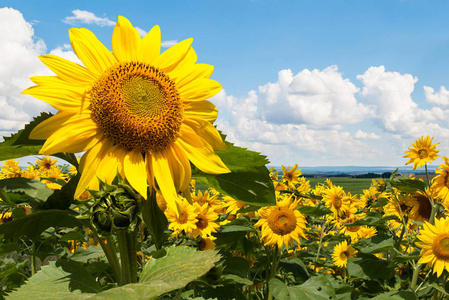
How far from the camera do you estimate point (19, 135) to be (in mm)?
1170

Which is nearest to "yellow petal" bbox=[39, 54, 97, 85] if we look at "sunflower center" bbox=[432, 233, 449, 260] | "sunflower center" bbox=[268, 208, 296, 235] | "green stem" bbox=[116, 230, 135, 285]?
"green stem" bbox=[116, 230, 135, 285]

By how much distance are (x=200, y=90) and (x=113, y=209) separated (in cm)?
50

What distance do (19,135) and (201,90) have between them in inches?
23.0

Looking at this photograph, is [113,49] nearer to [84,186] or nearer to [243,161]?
[84,186]

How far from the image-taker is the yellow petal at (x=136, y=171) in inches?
42.5

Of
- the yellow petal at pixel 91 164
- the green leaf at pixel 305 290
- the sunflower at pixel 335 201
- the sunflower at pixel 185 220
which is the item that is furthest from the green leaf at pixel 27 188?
the sunflower at pixel 335 201

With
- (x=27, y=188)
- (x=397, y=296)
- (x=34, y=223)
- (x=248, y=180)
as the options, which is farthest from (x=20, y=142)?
(x=397, y=296)

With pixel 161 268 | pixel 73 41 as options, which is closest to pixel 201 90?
pixel 73 41

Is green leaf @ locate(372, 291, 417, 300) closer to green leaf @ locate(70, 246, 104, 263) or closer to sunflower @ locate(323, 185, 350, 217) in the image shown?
green leaf @ locate(70, 246, 104, 263)

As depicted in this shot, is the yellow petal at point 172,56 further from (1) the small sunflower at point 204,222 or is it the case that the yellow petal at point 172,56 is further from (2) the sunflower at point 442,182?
(2) the sunflower at point 442,182

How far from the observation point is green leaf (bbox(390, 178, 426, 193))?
3570 millimetres

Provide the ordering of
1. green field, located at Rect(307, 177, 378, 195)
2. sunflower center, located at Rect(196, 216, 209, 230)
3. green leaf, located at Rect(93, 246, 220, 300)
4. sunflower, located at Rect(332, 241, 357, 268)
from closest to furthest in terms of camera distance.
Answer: green leaf, located at Rect(93, 246, 220, 300), sunflower center, located at Rect(196, 216, 209, 230), sunflower, located at Rect(332, 241, 357, 268), green field, located at Rect(307, 177, 378, 195)

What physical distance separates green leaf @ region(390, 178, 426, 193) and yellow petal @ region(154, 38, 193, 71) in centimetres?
295

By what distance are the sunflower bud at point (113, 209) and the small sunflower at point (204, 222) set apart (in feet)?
7.53
